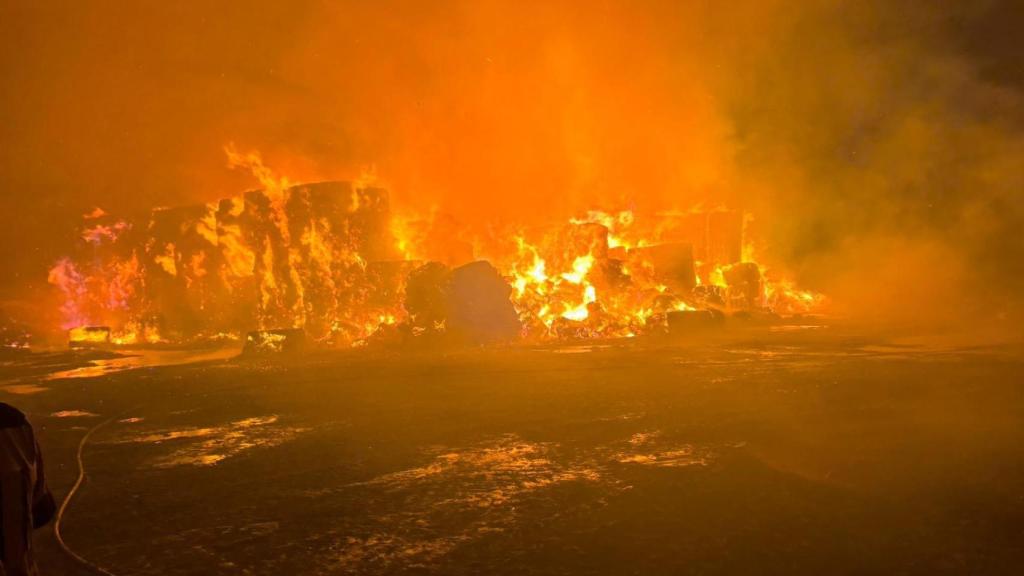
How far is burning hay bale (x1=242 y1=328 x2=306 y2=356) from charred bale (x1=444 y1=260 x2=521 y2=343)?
3626 millimetres

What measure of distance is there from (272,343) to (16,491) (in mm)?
15063

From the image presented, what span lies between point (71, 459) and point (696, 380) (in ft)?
25.2

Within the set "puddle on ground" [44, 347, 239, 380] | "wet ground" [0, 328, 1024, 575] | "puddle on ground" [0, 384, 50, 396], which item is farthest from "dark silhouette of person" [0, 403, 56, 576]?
"puddle on ground" [44, 347, 239, 380]

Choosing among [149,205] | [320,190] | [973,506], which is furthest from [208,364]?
[973,506]

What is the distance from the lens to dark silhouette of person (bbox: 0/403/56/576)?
244 centimetres

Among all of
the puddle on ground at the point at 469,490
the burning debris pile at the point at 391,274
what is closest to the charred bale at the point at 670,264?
the burning debris pile at the point at 391,274

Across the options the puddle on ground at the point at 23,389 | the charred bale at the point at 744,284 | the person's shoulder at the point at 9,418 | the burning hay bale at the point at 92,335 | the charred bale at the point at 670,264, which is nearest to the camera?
the person's shoulder at the point at 9,418

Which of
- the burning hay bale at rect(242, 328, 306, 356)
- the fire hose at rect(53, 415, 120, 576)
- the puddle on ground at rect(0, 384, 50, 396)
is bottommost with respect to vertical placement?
the fire hose at rect(53, 415, 120, 576)

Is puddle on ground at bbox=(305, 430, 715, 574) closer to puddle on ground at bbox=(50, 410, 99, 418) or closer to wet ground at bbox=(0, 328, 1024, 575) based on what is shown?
wet ground at bbox=(0, 328, 1024, 575)

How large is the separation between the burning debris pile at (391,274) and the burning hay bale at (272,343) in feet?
3.88

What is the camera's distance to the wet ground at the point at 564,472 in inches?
172

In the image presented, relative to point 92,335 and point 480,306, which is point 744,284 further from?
point 92,335

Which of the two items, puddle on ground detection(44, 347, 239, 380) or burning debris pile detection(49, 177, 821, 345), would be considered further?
burning debris pile detection(49, 177, 821, 345)

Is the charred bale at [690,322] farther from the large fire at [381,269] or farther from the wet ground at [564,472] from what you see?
the wet ground at [564,472]
